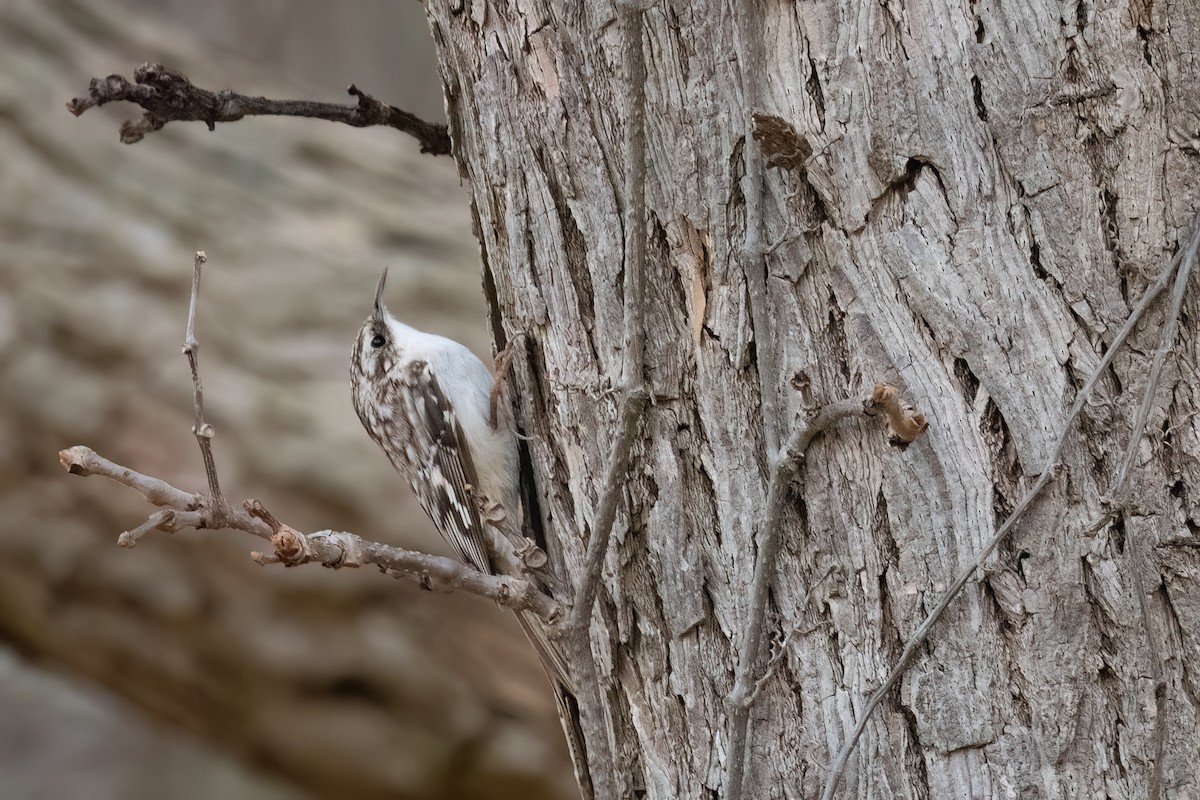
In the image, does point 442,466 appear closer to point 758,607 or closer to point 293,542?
point 758,607

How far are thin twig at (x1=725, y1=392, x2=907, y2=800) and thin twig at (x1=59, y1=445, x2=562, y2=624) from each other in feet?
1.13

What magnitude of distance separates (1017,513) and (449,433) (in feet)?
5.32

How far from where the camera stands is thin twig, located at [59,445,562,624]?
1.10m

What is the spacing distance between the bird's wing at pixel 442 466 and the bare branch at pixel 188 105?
735 mm

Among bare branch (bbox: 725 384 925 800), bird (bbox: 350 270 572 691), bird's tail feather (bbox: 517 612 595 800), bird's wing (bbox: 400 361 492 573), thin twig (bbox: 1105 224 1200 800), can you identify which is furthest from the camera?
bird's wing (bbox: 400 361 492 573)

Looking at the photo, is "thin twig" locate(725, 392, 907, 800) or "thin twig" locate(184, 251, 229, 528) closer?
"thin twig" locate(184, 251, 229, 528)

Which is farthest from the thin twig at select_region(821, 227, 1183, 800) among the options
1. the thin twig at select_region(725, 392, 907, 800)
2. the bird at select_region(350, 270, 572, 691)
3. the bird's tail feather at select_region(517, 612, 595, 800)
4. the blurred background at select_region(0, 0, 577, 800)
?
the blurred background at select_region(0, 0, 577, 800)

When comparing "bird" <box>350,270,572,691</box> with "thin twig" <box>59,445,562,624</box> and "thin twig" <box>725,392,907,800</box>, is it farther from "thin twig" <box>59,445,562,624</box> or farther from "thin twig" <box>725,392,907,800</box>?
"thin twig" <box>725,392,907,800</box>

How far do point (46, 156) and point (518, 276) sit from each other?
260 cm

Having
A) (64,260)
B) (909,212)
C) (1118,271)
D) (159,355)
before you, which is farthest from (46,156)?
(1118,271)

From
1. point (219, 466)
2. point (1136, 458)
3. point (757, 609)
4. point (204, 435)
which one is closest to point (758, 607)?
point (757, 609)

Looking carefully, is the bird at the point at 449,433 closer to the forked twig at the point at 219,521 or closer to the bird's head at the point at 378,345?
the bird's head at the point at 378,345

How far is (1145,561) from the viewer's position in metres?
1.27

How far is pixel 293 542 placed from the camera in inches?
46.4
